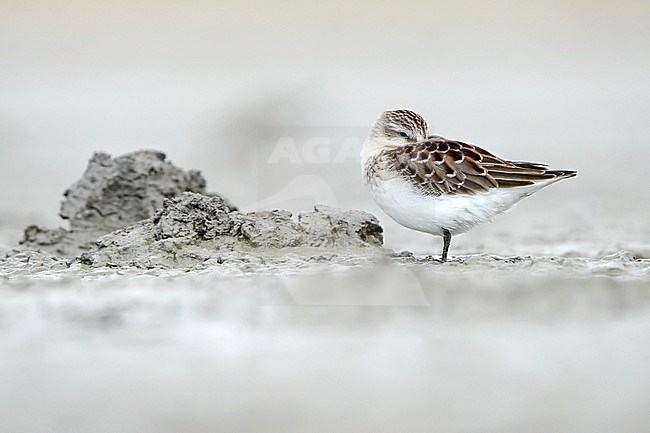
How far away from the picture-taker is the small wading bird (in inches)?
242

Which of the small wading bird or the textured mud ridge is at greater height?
the small wading bird

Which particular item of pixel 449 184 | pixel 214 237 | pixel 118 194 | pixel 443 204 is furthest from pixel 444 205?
pixel 118 194

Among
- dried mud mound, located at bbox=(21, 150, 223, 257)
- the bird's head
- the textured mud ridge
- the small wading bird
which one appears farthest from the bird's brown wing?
dried mud mound, located at bbox=(21, 150, 223, 257)

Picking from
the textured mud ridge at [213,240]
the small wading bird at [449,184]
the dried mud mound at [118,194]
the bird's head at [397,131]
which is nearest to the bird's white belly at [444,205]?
the small wading bird at [449,184]

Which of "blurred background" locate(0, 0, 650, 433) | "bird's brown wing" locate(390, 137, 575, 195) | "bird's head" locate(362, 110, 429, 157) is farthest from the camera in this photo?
"bird's head" locate(362, 110, 429, 157)

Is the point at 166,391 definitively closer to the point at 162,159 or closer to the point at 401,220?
the point at 401,220

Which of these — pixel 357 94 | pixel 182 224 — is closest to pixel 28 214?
pixel 182 224

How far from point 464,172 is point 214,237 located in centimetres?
162

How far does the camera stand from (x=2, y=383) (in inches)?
179

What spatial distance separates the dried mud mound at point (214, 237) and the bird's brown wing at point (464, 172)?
1.97 ft

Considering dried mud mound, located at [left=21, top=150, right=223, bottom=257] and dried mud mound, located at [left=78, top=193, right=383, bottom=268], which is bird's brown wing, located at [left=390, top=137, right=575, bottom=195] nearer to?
dried mud mound, located at [left=78, top=193, right=383, bottom=268]

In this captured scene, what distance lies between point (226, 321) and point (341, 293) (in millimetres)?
661

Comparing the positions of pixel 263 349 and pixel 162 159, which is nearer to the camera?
pixel 263 349

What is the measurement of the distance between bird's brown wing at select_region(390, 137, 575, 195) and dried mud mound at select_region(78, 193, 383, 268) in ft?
1.97
